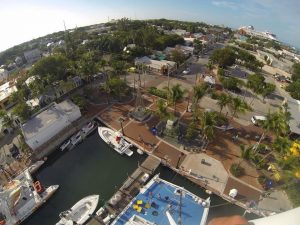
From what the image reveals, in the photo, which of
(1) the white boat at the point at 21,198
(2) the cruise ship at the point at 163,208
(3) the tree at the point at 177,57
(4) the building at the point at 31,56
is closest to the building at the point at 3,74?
(4) the building at the point at 31,56

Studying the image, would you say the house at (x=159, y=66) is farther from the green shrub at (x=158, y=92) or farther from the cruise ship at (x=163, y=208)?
the cruise ship at (x=163, y=208)

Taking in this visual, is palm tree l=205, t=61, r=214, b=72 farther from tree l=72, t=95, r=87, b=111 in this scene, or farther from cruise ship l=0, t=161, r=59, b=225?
cruise ship l=0, t=161, r=59, b=225

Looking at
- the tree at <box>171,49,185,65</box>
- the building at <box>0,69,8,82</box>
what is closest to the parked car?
the tree at <box>171,49,185,65</box>

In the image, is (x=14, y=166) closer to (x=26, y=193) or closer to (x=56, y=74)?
(x=26, y=193)

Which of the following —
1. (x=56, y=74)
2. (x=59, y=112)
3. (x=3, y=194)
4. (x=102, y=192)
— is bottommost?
(x=102, y=192)

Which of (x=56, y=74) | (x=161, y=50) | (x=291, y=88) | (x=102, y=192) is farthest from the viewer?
(x=161, y=50)

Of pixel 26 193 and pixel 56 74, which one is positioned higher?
pixel 56 74

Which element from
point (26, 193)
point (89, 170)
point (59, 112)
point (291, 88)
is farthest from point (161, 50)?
point (26, 193)

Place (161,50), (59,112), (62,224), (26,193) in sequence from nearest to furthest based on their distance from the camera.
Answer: (62,224)
(26,193)
(59,112)
(161,50)
